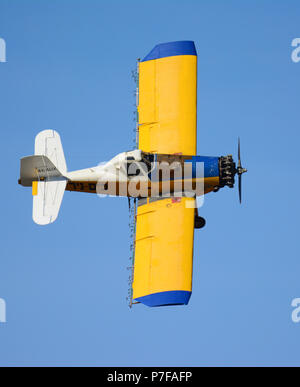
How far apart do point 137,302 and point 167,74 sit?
27.0 feet

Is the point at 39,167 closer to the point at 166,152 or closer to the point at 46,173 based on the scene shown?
the point at 46,173

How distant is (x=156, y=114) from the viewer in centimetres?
3325

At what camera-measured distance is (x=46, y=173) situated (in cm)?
3152

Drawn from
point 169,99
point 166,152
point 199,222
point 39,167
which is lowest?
point 199,222

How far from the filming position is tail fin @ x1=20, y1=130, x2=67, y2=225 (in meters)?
30.9

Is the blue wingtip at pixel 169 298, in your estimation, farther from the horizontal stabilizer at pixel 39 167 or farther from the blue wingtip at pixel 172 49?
the blue wingtip at pixel 172 49

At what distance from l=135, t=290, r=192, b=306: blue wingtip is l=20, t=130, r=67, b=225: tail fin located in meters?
3.96

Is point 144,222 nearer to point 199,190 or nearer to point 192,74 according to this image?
point 199,190

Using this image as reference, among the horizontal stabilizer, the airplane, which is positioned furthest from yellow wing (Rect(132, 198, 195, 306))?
the horizontal stabilizer

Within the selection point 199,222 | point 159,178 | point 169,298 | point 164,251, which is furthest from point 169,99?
point 169,298

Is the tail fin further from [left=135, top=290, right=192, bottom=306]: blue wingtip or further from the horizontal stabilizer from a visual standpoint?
[left=135, top=290, right=192, bottom=306]: blue wingtip

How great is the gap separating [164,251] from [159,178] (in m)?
2.55
